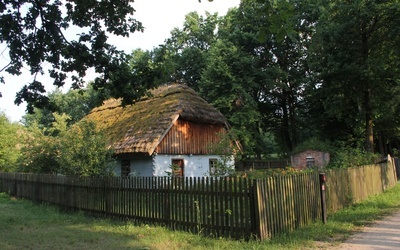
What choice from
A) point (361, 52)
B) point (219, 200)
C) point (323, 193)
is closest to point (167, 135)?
point (323, 193)

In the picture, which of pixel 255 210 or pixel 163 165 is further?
pixel 163 165

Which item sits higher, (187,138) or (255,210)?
(187,138)

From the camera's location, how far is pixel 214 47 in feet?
114

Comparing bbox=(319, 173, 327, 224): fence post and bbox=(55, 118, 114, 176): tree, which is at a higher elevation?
bbox=(55, 118, 114, 176): tree

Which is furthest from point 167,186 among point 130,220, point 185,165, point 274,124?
point 274,124

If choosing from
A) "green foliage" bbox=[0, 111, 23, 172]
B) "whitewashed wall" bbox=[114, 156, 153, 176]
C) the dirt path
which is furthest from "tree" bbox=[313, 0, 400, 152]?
"green foliage" bbox=[0, 111, 23, 172]

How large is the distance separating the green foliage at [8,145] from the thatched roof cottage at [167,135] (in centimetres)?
1130

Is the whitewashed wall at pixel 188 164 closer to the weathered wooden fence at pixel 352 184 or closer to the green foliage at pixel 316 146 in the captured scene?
the weathered wooden fence at pixel 352 184

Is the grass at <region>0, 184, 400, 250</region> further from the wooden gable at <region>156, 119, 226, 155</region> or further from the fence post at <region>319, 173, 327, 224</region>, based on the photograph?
the wooden gable at <region>156, 119, 226, 155</region>

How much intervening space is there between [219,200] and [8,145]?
2707cm

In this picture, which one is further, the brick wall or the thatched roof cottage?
the brick wall

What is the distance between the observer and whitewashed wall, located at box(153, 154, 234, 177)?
18.6 m

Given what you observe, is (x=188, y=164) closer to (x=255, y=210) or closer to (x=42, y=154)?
(x=42, y=154)

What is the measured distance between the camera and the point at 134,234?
9.22 meters
